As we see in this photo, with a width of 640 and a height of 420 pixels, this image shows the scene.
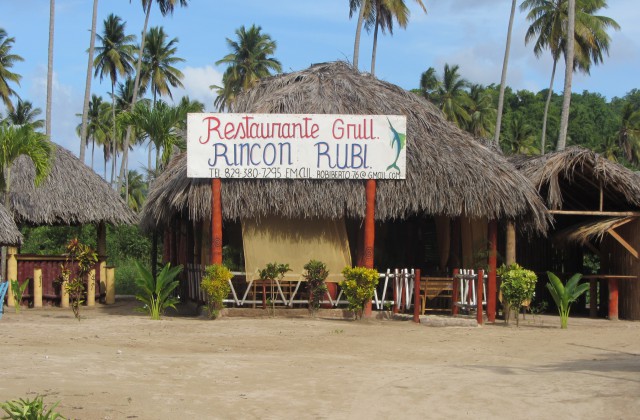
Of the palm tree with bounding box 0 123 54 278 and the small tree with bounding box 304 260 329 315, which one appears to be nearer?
the small tree with bounding box 304 260 329 315

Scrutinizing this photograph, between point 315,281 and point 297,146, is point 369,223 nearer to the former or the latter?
point 315,281

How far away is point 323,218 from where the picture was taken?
16969 millimetres

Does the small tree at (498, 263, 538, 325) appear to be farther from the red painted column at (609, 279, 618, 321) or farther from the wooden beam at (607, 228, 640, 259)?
the red painted column at (609, 279, 618, 321)

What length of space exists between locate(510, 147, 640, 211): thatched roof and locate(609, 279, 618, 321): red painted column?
64.2 inches

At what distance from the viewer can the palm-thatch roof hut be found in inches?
715

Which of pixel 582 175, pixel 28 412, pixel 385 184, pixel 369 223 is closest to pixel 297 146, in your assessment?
pixel 385 184

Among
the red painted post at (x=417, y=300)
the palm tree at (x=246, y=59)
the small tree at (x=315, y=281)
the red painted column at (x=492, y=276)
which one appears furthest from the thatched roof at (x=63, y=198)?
the palm tree at (x=246, y=59)

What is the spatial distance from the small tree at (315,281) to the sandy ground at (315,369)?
0.67 metres

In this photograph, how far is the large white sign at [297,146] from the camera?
16203mm

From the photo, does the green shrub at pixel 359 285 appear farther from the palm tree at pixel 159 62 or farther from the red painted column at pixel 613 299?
the palm tree at pixel 159 62

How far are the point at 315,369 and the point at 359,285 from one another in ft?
18.7

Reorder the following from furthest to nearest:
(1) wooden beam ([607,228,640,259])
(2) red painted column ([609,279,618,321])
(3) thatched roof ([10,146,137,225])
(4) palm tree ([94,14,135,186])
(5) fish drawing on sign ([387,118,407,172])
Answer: (4) palm tree ([94,14,135,186]) → (3) thatched roof ([10,146,137,225]) → (2) red painted column ([609,279,618,321]) → (1) wooden beam ([607,228,640,259]) → (5) fish drawing on sign ([387,118,407,172])

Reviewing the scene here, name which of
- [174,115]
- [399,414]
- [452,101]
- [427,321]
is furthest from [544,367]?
[452,101]

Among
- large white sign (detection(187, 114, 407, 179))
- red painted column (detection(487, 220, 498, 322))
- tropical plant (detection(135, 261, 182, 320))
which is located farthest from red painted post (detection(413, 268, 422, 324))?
tropical plant (detection(135, 261, 182, 320))
